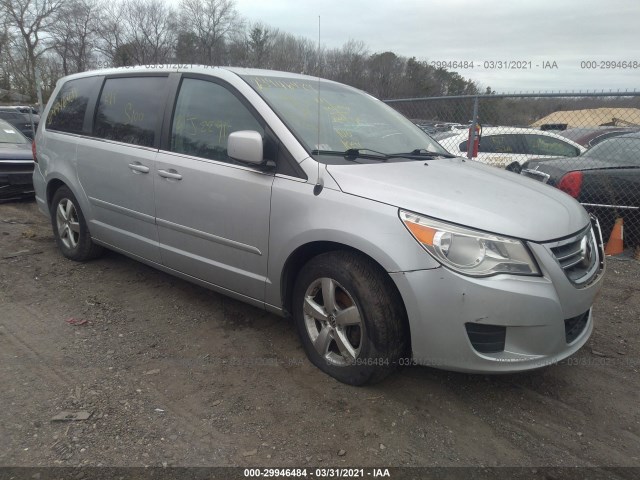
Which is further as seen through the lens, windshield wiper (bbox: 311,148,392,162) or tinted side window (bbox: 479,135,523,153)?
tinted side window (bbox: 479,135,523,153)

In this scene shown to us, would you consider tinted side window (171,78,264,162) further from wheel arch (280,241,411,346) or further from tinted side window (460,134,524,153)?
tinted side window (460,134,524,153)

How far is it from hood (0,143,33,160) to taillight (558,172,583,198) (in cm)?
760

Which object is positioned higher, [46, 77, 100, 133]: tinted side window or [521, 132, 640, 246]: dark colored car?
[46, 77, 100, 133]: tinted side window

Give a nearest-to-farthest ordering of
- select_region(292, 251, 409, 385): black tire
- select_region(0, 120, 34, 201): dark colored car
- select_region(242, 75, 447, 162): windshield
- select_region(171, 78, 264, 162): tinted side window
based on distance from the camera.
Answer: select_region(292, 251, 409, 385): black tire < select_region(242, 75, 447, 162): windshield < select_region(171, 78, 264, 162): tinted side window < select_region(0, 120, 34, 201): dark colored car

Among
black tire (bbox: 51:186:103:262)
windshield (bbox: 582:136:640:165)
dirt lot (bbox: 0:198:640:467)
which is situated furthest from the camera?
windshield (bbox: 582:136:640:165)

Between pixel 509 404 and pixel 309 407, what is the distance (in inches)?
44.5

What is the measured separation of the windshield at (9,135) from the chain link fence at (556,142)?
6399 millimetres

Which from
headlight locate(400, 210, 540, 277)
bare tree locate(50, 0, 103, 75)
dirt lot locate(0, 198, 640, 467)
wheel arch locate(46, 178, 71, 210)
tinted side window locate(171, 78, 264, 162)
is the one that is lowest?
dirt lot locate(0, 198, 640, 467)

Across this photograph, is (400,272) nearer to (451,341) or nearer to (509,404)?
(451,341)

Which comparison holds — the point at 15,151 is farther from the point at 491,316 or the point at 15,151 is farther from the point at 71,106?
the point at 491,316

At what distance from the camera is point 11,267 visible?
15.6 feet

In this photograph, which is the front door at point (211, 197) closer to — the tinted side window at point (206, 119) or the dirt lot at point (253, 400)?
the tinted side window at point (206, 119)

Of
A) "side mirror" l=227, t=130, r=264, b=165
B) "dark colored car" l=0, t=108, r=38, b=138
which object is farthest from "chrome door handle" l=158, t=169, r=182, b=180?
"dark colored car" l=0, t=108, r=38, b=138

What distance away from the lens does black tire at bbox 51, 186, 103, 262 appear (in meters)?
4.61
